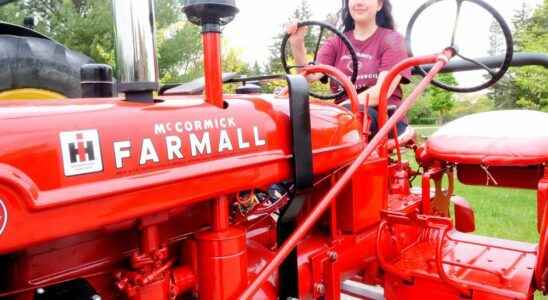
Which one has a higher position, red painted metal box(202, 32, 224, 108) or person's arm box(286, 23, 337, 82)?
person's arm box(286, 23, 337, 82)

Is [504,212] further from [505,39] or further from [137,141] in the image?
[137,141]

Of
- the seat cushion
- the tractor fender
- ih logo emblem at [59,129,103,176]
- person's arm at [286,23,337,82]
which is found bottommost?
the seat cushion

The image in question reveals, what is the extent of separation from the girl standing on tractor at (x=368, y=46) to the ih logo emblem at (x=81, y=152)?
5.57 ft

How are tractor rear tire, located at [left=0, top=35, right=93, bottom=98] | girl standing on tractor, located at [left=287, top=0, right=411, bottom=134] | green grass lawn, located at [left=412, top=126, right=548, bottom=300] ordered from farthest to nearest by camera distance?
green grass lawn, located at [left=412, top=126, right=548, bottom=300] → girl standing on tractor, located at [left=287, top=0, right=411, bottom=134] → tractor rear tire, located at [left=0, top=35, right=93, bottom=98]

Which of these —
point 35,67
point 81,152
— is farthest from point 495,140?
point 35,67

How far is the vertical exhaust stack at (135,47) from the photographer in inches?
43.9

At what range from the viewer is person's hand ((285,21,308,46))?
93.5 inches

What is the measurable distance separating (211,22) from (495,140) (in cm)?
146

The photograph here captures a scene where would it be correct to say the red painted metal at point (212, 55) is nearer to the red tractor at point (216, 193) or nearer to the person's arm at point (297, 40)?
the red tractor at point (216, 193)

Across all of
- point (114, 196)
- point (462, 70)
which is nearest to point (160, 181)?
point (114, 196)

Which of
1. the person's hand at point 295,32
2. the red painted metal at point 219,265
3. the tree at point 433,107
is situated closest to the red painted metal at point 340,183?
the red painted metal at point 219,265

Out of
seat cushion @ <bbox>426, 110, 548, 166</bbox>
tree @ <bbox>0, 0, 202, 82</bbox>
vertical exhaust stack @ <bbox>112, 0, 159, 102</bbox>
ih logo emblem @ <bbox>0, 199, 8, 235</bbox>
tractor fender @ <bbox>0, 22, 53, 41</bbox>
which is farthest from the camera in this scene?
tree @ <bbox>0, 0, 202, 82</bbox>

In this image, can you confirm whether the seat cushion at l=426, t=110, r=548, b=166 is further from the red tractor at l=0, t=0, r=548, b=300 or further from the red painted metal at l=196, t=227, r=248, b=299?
the red painted metal at l=196, t=227, r=248, b=299

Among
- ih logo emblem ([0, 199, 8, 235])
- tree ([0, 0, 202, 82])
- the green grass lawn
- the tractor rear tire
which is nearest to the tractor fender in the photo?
the tractor rear tire
